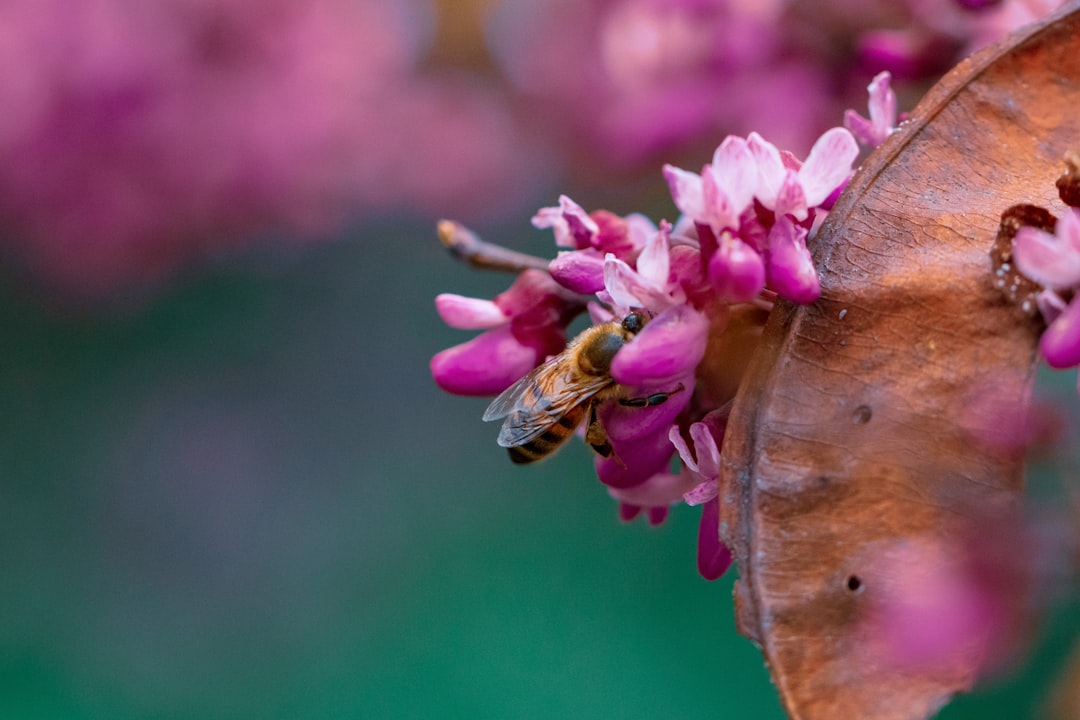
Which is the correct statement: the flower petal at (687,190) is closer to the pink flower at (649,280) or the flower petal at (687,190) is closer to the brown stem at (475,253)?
the pink flower at (649,280)

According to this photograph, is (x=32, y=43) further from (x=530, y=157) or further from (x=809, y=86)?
(x=809, y=86)

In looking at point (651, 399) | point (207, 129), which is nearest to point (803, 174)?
point (651, 399)

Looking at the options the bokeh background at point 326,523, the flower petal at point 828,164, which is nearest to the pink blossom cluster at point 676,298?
the flower petal at point 828,164

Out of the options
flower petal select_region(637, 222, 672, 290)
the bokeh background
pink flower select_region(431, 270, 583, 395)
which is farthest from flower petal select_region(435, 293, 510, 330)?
the bokeh background

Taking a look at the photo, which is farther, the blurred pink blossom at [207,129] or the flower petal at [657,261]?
the blurred pink blossom at [207,129]

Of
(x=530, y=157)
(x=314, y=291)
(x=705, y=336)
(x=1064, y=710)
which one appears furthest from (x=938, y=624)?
(x=314, y=291)
